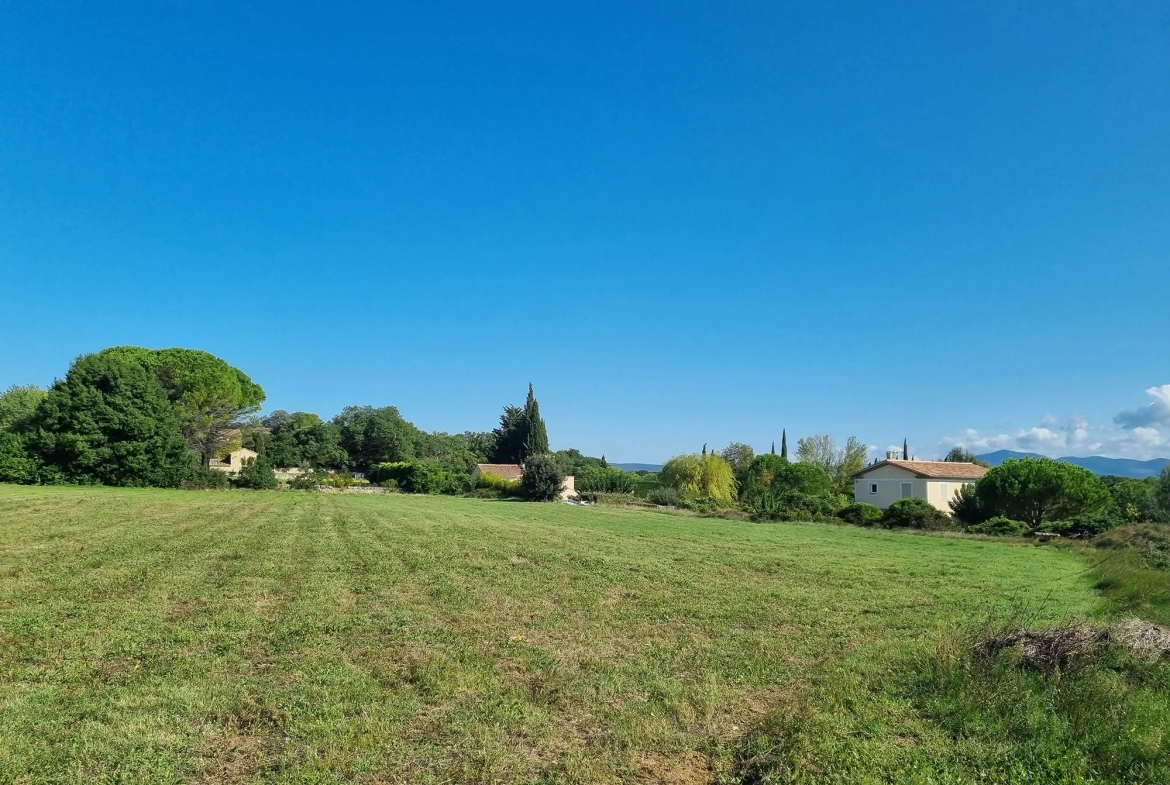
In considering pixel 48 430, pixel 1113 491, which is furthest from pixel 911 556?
pixel 48 430

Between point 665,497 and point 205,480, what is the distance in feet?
108

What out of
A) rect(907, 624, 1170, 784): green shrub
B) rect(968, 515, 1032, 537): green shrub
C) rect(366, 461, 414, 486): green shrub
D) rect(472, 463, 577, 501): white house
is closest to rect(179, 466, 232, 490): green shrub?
rect(366, 461, 414, 486): green shrub

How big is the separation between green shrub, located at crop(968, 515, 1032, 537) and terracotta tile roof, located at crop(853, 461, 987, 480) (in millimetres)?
11780

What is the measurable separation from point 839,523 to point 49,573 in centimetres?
3750

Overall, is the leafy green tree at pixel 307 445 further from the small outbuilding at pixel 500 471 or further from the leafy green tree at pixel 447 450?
the small outbuilding at pixel 500 471

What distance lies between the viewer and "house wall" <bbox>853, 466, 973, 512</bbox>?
149 ft

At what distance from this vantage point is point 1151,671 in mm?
6203

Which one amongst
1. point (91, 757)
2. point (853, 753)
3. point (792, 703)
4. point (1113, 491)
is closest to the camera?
point (91, 757)

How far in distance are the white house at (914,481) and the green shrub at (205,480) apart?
46334 mm

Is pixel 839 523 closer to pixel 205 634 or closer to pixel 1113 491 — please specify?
pixel 1113 491

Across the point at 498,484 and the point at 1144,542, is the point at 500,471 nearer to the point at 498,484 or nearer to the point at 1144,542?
the point at 498,484

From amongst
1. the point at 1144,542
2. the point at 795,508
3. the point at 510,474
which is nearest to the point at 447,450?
the point at 510,474

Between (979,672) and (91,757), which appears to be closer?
(91,757)

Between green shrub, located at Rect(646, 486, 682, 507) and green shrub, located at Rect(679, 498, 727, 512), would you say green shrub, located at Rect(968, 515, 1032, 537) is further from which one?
green shrub, located at Rect(646, 486, 682, 507)
